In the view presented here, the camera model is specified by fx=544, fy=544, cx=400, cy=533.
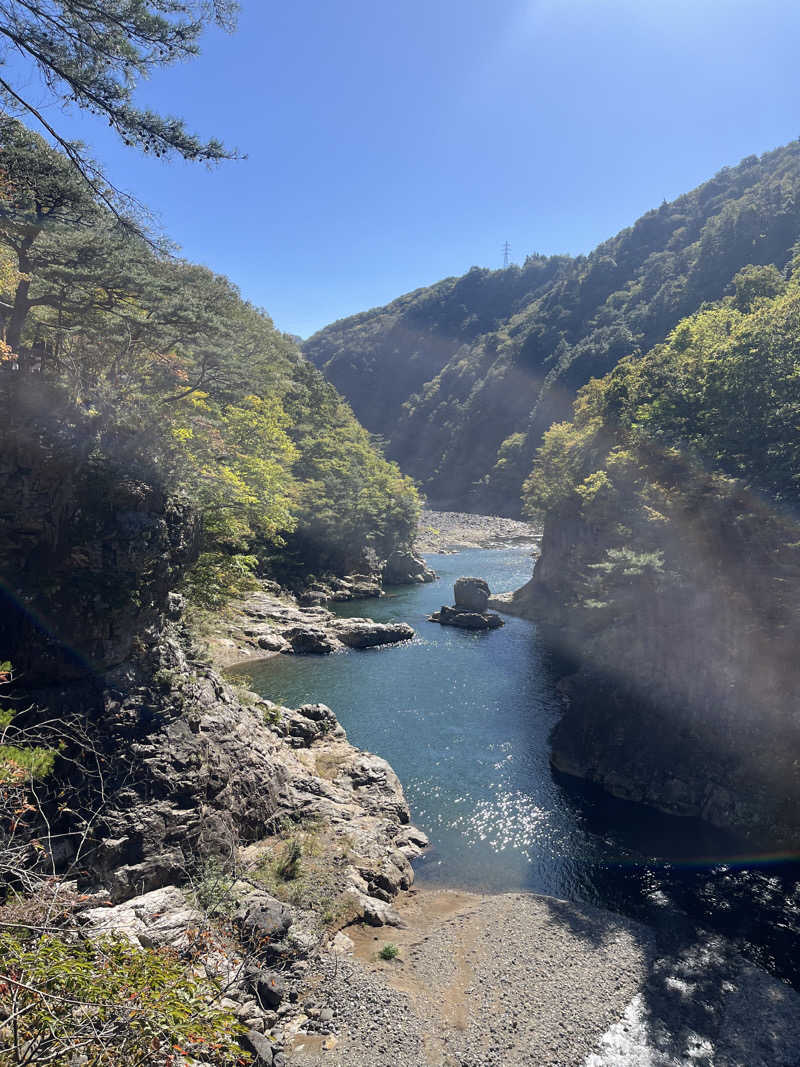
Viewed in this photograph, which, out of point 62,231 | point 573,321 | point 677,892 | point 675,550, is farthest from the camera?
point 573,321

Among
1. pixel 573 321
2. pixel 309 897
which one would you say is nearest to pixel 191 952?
pixel 309 897

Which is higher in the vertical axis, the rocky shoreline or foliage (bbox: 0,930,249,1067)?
foliage (bbox: 0,930,249,1067)

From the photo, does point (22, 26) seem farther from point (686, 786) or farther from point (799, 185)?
point (799, 185)

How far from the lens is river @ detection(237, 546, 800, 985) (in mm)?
14273

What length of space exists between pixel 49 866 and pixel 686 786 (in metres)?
18.5

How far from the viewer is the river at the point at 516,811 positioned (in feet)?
46.8

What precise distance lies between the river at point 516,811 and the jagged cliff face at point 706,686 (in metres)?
1.10

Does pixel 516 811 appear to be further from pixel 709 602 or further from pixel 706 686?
pixel 709 602

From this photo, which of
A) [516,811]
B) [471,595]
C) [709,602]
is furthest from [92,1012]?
[471,595]

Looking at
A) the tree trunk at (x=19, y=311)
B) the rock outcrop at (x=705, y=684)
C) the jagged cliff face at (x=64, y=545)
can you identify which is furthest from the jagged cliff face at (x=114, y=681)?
the rock outcrop at (x=705, y=684)

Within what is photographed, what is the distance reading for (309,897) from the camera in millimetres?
12500

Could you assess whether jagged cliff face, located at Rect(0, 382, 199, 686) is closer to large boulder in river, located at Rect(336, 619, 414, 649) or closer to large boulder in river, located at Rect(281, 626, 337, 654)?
large boulder in river, located at Rect(281, 626, 337, 654)

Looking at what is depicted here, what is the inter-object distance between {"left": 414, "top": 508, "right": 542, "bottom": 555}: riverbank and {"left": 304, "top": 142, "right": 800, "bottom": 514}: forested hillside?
11.8m

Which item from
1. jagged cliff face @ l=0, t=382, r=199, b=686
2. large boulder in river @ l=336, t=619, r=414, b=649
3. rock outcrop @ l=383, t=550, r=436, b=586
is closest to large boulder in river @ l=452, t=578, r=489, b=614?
large boulder in river @ l=336, t=619, r=414, b=649
